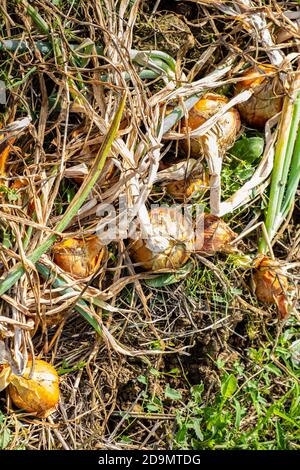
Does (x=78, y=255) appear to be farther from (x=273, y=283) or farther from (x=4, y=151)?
(x=273, y=283)

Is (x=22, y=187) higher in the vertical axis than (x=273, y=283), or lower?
higher

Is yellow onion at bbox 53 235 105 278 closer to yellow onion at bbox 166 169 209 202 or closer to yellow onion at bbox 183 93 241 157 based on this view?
yellow onion at bbox 166 169 209 202

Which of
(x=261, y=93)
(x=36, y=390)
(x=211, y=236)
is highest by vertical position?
(x=261, y=93)

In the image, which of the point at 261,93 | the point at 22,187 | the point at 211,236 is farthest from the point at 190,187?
the point at 22,187

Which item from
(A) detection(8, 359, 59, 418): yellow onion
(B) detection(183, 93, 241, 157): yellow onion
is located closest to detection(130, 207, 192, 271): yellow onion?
(B) detection(183, 93, 241, 157): yellow onion

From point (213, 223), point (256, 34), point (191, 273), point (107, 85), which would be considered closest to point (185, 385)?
point (191, 273)
